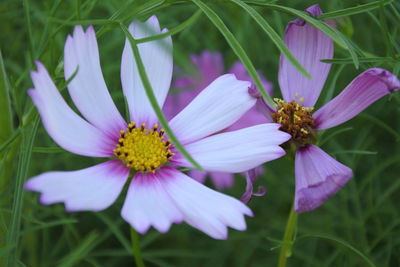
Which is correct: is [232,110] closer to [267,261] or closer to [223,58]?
[267,261]

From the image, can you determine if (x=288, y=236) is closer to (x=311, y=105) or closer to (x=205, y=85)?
(x=311, y=105)

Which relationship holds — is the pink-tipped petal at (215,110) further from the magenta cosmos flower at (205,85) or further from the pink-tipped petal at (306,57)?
the magenta cosmos flower at (205,85)

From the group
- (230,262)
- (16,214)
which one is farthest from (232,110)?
(230,262)

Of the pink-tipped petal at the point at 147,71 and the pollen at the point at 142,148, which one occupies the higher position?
the pink-tipped petal at the point at 147,71

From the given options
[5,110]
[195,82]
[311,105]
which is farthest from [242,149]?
[195,82]

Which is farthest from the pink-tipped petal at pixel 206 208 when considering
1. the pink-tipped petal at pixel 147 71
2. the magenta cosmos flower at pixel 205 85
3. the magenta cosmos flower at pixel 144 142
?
the magenta cosmos flower at pixel 205 85
